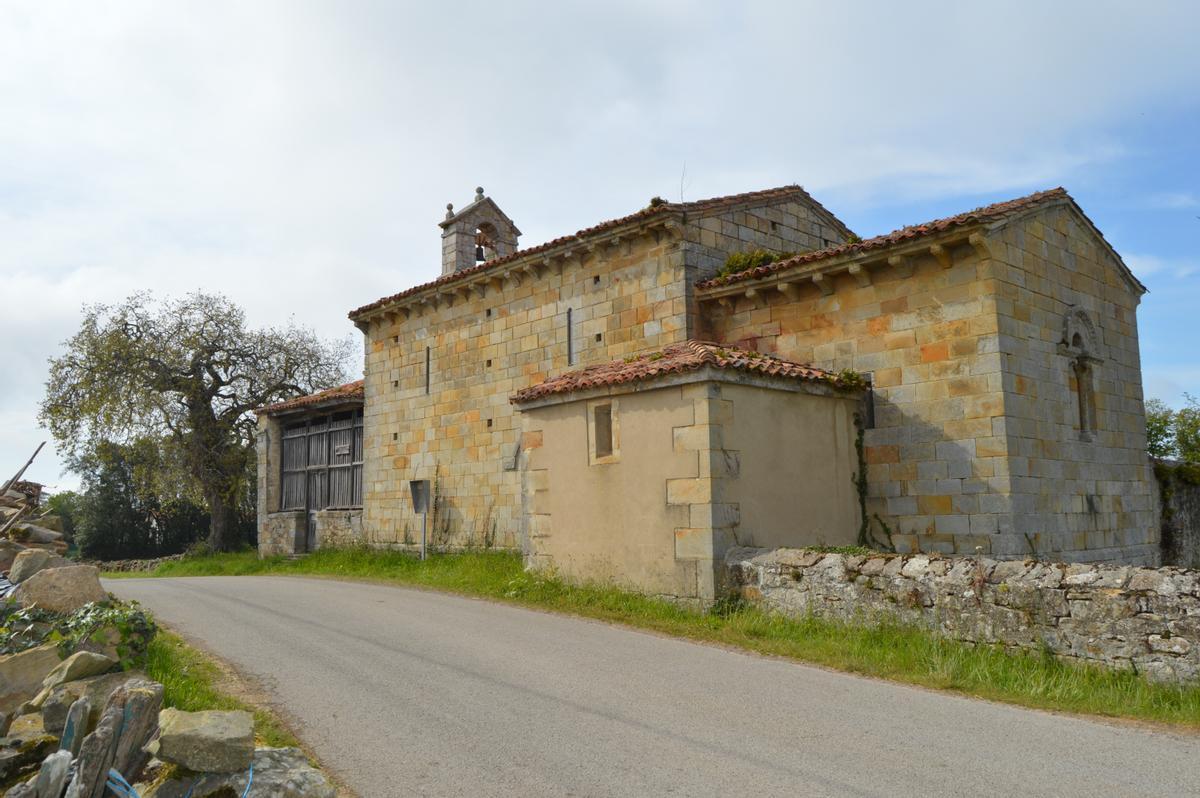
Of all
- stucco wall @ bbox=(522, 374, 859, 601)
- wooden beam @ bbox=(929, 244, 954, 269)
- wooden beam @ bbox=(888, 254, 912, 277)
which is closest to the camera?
stucco wall @ bbox=(522, 374, 859, 601)

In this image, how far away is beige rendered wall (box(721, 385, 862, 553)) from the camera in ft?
34.2

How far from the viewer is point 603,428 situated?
11.6m

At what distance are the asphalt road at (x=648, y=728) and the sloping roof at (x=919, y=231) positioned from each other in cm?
635

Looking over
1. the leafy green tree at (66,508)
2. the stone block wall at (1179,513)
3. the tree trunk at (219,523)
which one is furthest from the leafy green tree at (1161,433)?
the leafy green tree at (66,508)

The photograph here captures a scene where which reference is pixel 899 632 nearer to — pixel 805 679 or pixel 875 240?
pixel 805 679

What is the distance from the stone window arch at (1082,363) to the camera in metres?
12.9

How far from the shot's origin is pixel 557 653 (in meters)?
8.17

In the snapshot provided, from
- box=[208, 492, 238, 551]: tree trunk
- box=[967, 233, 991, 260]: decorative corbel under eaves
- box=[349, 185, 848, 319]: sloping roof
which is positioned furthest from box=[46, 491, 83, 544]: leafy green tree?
box=[967, 233, 991, 260]: decorative corbel under eaves

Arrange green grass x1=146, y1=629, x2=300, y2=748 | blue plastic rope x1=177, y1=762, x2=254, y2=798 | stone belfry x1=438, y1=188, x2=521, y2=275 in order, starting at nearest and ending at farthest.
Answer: blue plastic rope x1=177, y1=762, x2=254, y2=798 < green grass x1=146, y1=629, x2=300, y2=748 < stone belfry x1=438, y1=188, x2=521, y2=275

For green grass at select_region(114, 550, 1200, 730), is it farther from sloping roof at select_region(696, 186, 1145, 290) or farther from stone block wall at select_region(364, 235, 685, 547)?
sloping roof at select_region(696, 186, 1145, 290)

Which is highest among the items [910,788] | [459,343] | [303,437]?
[459,343]

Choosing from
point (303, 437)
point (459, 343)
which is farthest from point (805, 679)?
point (303, 437)

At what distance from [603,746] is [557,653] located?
2.84 m

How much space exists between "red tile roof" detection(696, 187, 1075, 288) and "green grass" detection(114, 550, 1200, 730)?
17.9 feet
